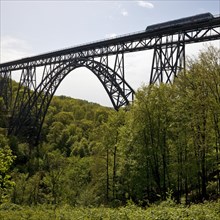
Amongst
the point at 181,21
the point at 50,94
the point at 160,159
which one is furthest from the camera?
the point at 50,94

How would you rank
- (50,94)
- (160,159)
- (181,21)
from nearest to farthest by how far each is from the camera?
(160,159)
(181,21)
(50,94)

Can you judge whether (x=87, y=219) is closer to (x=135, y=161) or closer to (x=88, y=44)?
(x=135, y=161)

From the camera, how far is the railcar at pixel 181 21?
77.0ft

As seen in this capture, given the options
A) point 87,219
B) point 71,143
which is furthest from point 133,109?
point 71,143

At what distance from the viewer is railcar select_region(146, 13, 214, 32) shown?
77.0ft

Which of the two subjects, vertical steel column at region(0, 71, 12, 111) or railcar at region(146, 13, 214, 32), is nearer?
railcar at region(146, 13, 214, 32)

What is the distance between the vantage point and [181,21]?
82.5ft

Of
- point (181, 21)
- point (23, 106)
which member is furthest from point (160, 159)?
point (23, 106)

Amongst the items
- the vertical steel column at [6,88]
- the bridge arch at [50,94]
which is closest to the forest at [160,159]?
the bridge arch at [50,94]

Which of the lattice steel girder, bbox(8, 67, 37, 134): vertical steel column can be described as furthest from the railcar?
bbox(8, 67, 37, 134): vertical steel column

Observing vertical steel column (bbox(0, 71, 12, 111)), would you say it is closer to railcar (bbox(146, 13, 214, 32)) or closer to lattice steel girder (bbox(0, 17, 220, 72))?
lattice steel girder (bbox(0, 17, 220, 72))

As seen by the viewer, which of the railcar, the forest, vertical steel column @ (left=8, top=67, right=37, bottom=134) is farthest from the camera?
vertical steel column @ (left=8, top=67, right=37, bottom=134)

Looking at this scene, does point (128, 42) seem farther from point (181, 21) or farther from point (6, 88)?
point (6, 88)

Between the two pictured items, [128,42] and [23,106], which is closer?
[128,42]
